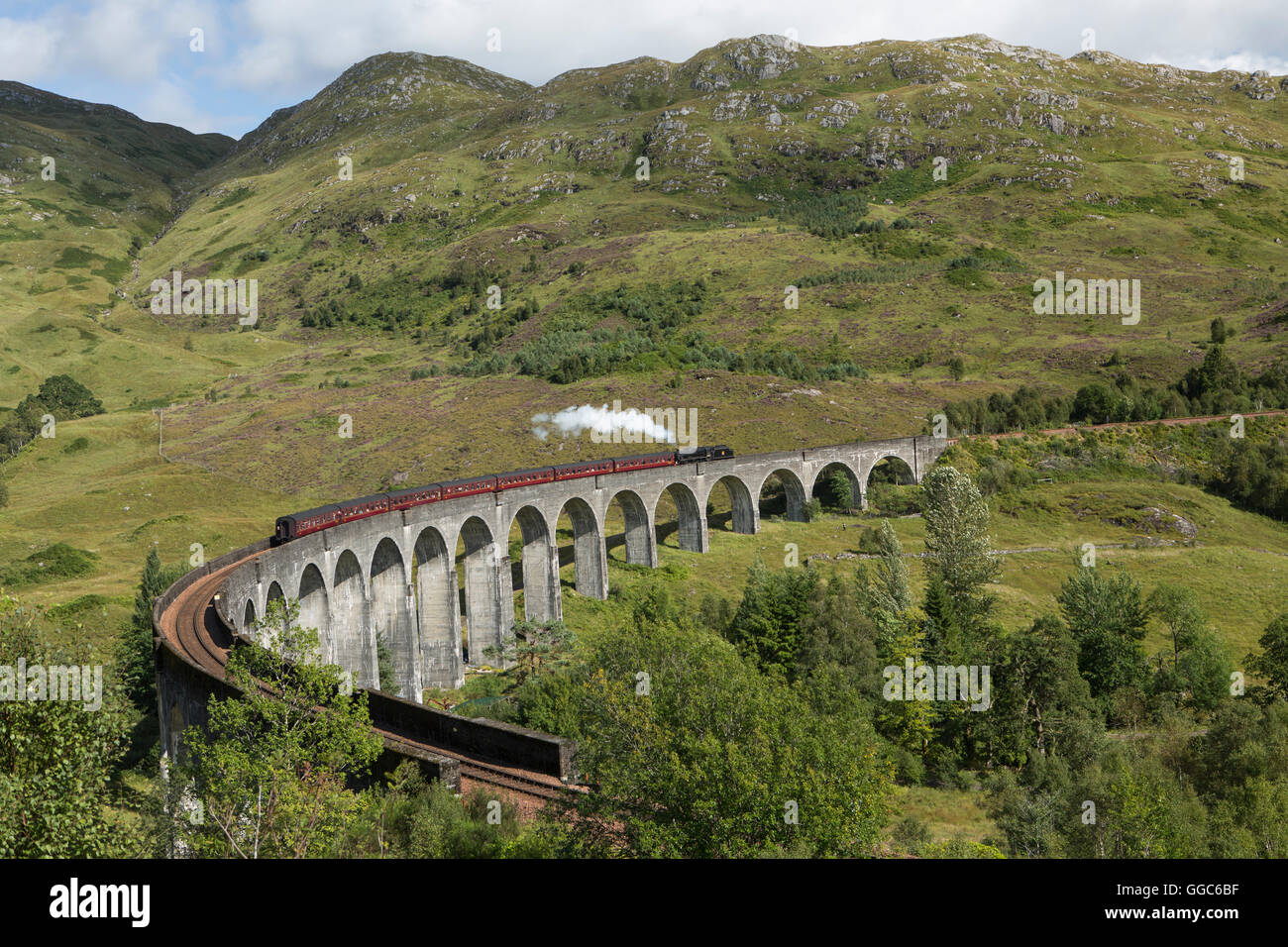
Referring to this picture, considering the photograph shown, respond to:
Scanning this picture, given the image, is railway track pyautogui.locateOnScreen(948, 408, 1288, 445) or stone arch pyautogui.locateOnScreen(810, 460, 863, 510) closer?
stone arch pyautogui.locateOnScreen(810, 460, 863, 510)

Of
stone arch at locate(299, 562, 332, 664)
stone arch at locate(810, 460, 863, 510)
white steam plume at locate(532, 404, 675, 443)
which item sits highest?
white steam plume at locate(532, 404, 675, 443)

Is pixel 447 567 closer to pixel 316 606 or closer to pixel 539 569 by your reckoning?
pixel 539 569

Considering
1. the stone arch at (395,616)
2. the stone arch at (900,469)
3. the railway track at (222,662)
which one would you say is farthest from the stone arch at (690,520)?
the railway track at (222,662)

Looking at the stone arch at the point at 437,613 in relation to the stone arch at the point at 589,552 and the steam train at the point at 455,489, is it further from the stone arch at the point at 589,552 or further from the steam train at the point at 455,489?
the stone arch at the point at 589,552

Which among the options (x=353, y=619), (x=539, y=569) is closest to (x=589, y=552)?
(x=539, y=569)

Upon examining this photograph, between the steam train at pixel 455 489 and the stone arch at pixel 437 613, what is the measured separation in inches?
113

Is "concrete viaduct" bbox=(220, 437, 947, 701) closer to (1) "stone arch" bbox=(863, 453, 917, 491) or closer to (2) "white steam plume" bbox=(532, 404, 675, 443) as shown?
A: (1) "stone arch" bbox=(863, 453, 917, 491)

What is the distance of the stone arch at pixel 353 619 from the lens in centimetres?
5259

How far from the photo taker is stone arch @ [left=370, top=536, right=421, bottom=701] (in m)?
56.3

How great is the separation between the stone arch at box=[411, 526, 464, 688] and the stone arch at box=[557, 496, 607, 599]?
13.7m

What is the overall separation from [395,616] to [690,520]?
33.7 meters

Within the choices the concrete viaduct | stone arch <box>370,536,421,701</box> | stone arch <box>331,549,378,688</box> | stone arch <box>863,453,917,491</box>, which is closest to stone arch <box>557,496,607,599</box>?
the concrete viaduct
